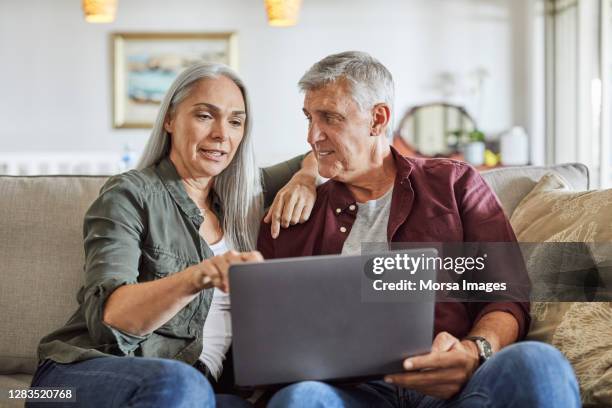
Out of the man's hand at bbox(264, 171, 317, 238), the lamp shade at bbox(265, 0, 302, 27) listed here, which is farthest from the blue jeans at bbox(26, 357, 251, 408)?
the lamp shade at bbox(265, 0, 302, 27)

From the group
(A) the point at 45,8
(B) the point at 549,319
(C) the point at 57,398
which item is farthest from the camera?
(A) the point at 45,8

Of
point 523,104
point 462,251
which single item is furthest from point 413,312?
point 523,104

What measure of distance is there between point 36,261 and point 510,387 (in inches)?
48.5

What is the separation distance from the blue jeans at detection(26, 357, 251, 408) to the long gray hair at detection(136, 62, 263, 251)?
0.49m

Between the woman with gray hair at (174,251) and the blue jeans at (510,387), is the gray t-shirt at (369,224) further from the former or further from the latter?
the blue jeans at (510,387)

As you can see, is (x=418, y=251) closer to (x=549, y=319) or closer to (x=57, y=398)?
(x=549, y=319)

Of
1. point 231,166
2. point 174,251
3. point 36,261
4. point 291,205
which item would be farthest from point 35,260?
point 291,205

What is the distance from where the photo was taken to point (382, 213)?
194 centimetres

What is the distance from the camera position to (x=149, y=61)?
6543mm

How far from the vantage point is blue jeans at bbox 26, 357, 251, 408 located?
1.42 metres

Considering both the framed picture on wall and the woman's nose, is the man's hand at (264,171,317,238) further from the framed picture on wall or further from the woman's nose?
the framed picture on wall

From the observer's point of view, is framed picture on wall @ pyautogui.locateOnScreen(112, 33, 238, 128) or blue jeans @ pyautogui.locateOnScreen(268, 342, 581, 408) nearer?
blue jeans @ pyautogui.locateOnScreen(268, 342, 581, 408)

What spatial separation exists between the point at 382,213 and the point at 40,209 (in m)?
0.88

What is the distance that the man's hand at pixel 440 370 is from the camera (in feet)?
4.96
